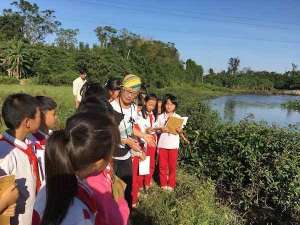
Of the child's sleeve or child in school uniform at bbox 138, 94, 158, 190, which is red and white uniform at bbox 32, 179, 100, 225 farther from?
child in school uniform at bbox 138, 94, 158, 190

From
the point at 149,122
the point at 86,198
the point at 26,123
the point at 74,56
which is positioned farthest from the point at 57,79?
the point at 86,198

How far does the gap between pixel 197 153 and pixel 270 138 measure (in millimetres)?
1743

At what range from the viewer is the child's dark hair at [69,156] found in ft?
5.39

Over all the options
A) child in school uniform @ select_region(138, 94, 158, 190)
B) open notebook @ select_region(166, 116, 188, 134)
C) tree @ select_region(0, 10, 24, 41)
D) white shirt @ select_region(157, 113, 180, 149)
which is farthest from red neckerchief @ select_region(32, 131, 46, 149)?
tree @ select_region(0, 10, 24, 41)

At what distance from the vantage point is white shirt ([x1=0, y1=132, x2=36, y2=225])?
9.29ft

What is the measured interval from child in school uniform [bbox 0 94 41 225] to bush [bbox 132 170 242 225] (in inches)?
70.7

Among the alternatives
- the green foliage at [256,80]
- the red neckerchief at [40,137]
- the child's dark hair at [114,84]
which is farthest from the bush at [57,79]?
the green foliage at [256,80]

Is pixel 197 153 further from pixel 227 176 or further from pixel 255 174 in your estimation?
pixel 255 174

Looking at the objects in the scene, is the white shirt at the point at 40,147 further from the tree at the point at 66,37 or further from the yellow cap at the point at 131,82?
the tree at the point at 66,37

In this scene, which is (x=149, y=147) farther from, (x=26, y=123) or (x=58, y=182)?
(x=58, y=182)

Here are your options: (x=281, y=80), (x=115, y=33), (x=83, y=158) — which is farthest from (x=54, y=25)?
(x=83, y=158)

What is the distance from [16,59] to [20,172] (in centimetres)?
4500

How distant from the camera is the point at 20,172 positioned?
2865mm

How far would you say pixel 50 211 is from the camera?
1636 millimetres
